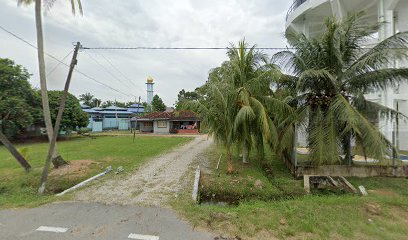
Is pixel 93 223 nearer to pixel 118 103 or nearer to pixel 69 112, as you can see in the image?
pixel 69 112

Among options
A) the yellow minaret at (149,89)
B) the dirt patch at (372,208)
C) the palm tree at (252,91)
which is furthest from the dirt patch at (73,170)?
the yellow minaret at (149,89)

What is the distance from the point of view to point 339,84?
8016 mm

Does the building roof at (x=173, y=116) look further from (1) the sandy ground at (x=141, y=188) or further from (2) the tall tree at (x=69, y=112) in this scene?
(1) the sandy ground at (x=141, y=188)

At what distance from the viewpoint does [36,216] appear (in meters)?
4.96

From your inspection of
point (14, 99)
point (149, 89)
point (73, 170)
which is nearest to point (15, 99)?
point (14, 99)

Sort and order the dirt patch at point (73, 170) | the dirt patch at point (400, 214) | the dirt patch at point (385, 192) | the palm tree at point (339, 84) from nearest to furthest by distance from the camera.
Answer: the dirt patch at point (400, 214) → the dirt patch at point (385, 192) → the palm tree at point (339, 84) → the dirt patch at point (73, 170)

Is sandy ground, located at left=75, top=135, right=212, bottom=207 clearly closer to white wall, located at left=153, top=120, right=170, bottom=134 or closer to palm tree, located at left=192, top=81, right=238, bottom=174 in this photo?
palm tree, located at left=192, top=81, right=238, bottom=174

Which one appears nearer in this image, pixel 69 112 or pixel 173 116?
pixel 69 112

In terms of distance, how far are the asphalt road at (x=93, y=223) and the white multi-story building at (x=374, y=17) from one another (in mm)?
9418

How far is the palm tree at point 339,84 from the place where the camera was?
276 inches

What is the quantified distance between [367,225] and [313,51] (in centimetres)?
617

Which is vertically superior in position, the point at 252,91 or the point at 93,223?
the point at 252,91

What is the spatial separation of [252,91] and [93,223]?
266 inches

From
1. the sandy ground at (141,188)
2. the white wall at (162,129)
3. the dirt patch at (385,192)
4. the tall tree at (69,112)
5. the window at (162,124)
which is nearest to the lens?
the sandy ground at (141,188)
